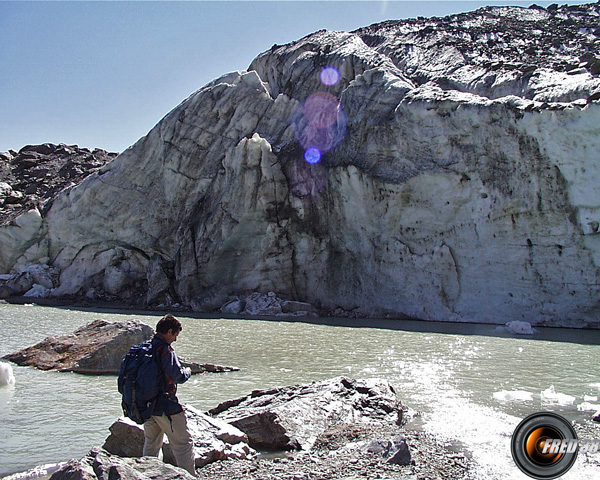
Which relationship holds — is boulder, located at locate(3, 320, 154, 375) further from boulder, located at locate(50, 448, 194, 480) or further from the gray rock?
the gray rock

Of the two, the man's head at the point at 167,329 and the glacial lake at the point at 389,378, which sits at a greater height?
the man's head at the point at 167,329

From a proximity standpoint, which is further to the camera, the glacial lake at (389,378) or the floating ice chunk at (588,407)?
the floating ice chunk at (588,407)

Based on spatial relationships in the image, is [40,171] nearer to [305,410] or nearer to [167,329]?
[305,410]

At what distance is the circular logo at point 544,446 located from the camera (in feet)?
12.2

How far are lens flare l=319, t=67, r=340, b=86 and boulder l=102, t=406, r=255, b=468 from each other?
23054 mm

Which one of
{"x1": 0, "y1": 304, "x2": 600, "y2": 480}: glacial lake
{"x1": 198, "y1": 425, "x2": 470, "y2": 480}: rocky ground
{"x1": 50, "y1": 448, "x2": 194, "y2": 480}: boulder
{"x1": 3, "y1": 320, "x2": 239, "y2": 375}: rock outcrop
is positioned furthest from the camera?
{"x1": 3, "y1": 320, "x2": 239, "y2": 375}: rock outcrop

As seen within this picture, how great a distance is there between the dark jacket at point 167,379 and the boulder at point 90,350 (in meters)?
5.19

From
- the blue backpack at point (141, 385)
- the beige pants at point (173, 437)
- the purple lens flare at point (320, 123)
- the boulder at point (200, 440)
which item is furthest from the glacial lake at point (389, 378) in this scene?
the purple lens flare at point (320, 123)

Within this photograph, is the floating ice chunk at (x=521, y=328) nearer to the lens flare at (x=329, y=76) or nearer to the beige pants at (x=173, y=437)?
the beige pants at (x=173, y=437)

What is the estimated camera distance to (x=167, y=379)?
404cm

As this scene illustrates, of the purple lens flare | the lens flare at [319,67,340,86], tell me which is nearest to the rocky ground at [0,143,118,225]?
the purple lens flare

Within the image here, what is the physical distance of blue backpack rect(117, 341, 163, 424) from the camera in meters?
3.98

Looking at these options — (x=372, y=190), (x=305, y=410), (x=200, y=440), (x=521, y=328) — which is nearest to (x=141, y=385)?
(x=200, y=440)

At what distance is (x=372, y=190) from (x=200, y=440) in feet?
54.3
